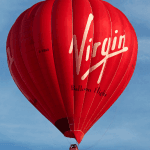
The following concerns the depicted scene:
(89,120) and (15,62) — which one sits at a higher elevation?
(15,62)

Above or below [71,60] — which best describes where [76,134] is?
below

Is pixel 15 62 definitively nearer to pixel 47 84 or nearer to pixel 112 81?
pixel 47 84

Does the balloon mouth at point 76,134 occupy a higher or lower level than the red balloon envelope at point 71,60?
lower

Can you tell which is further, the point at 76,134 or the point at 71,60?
the point at 76,134

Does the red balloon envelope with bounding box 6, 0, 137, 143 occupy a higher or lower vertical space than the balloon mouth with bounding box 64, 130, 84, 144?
higher

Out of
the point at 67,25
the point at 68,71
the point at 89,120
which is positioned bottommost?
the point at 89,120

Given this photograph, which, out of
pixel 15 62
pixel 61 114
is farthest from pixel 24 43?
pixel 61 114

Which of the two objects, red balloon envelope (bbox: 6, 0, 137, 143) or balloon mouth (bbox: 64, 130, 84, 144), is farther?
balloon mouth (bbox: 64, 130, 84, 144)

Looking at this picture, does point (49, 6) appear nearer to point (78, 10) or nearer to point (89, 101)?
point (78, 10)
